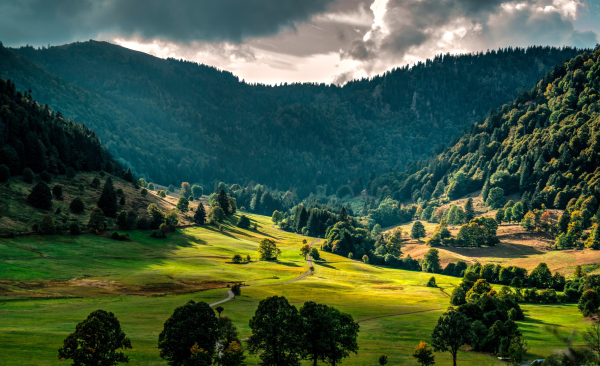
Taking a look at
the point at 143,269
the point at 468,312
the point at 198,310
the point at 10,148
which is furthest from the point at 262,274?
the point at 10,148

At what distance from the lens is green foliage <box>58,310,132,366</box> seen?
43.0m

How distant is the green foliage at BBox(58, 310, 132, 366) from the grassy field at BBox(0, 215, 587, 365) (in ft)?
26.0

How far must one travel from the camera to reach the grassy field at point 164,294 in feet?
209

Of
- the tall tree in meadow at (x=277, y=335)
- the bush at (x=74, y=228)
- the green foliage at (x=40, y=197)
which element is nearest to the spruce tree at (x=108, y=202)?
the green foliage at (x=40, y=197)

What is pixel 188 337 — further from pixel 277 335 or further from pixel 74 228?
pixel 74 228

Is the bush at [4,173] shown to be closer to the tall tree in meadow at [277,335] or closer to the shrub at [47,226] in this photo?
the shrub at [47,226]

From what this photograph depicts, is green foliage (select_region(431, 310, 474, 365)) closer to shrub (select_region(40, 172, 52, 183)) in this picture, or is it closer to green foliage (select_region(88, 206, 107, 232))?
green foliage (select_region(88, 206, 107, 232))

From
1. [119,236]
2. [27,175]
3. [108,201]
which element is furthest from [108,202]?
[27,175]

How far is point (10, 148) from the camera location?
171 m

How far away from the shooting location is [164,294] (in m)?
100

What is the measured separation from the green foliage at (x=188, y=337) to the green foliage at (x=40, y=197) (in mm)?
132273

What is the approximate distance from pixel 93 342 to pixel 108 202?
151m

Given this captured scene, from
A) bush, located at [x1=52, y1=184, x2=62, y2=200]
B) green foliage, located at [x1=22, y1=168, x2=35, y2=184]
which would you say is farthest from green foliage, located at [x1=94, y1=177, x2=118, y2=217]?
green foliage, located at [x1=22, y1=168, x2=35, y2=184]

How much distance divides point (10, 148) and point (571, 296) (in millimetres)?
214125
